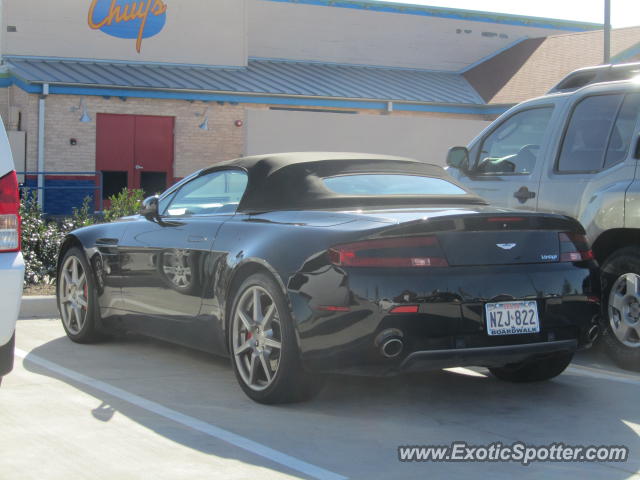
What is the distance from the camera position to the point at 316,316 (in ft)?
17.7

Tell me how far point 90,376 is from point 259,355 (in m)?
1.51

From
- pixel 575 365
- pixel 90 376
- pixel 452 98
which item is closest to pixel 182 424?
pixel 90 376

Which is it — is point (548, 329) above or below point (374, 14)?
below

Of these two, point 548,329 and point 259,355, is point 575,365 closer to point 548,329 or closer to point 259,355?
point 548,329

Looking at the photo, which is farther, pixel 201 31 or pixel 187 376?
pixel 201 31

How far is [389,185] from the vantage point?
6.60 m

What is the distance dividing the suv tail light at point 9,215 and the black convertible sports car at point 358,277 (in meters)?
1.38

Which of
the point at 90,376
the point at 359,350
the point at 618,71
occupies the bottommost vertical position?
the point at 90,376

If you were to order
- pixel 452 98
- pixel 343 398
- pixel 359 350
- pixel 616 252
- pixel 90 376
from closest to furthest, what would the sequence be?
pixel 359 350 → pixel 343 398 → pixel 90 376 → pixel 616 252 → pixel 452 98

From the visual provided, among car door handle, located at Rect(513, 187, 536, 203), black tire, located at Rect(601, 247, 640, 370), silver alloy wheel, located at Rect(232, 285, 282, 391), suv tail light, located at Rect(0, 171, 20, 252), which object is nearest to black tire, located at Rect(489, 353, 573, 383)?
black tire, located at Rect(601, 247, 640, 370)

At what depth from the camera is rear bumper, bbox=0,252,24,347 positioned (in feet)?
16.6

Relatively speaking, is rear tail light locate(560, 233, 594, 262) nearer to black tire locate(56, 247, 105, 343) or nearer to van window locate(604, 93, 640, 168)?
van window locate(604, 93, 640, 168)

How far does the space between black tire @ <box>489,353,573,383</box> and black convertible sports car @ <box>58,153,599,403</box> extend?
1 centimetres

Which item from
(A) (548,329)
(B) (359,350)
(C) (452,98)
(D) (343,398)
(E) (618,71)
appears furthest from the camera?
(C) (452,98)
